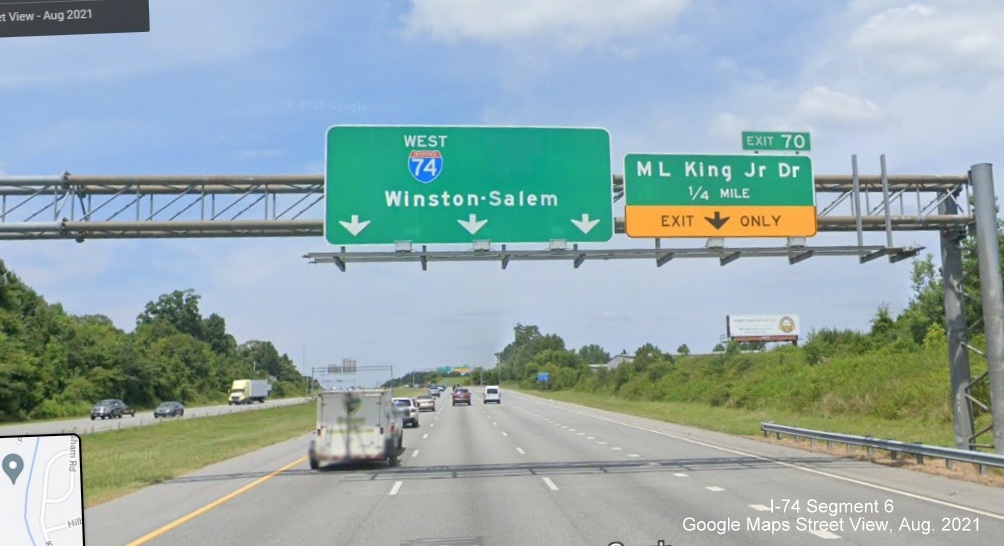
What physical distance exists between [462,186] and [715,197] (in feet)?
18.9

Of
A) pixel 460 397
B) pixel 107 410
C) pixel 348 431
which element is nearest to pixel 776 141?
pixel 348 431

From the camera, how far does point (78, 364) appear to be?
87.2 meters

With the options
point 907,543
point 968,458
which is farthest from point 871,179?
point 907,543

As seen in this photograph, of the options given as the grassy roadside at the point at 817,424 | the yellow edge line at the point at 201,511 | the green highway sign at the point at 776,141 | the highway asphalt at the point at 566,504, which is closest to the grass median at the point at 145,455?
the highway asphalt at the point at 566,504

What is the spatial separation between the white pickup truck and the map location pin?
19.2 meters

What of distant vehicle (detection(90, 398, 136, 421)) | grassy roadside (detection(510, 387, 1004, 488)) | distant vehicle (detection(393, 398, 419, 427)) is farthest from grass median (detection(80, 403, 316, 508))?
distant vehicle (detection(90, 398, 136, 421))

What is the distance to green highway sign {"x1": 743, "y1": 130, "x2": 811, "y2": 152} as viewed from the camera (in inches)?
795

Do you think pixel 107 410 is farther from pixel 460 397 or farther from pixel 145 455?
pixel 145 455

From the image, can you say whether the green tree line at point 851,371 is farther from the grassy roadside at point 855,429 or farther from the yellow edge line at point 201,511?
the yellow edge line at point 201,511

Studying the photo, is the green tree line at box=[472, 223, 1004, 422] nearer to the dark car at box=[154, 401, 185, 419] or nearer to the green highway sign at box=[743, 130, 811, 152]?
the green highway sign at box=[743, 130, 811, 152]

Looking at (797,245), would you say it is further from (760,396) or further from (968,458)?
(760,396)

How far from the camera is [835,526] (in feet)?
37.9

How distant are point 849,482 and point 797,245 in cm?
607

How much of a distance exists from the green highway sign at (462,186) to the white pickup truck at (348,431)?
5.49 m
